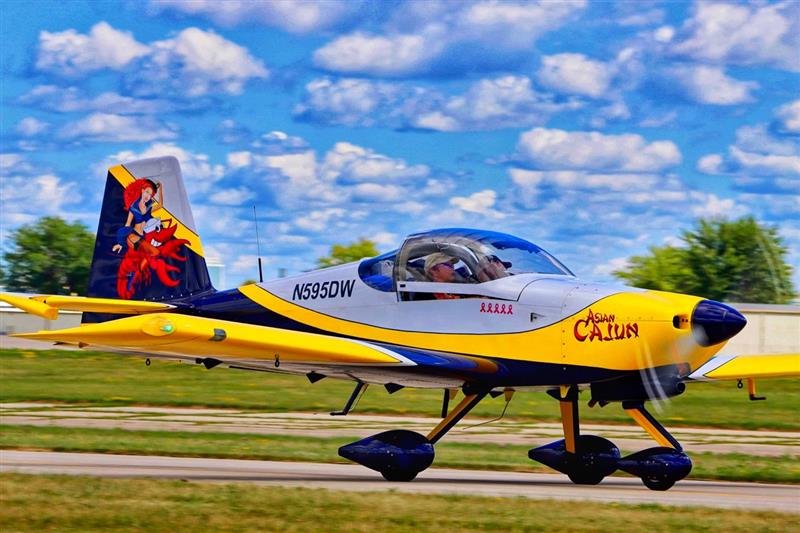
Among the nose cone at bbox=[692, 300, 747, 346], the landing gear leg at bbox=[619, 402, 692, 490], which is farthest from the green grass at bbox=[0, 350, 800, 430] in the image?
the nose cone at bbox=[692, 300, 747, 346]

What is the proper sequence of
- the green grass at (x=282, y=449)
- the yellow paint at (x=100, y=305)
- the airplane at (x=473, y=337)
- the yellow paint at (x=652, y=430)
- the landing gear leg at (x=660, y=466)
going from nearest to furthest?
the airplane at (x=473, y=337)
the landing gear leg at (x=660, y=466)
the yellow paint at (x=652, y=430)
the yellow paint at (x=100, y=305)
the green grass at (x=282, y=449)

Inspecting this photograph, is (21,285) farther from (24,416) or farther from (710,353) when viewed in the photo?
(710,353)

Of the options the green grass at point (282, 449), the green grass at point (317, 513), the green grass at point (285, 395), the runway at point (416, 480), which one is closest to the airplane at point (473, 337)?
the runway at point (416, 480)

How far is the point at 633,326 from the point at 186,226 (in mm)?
7765

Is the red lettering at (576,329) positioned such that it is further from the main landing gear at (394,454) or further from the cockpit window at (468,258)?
the main landing gear at (394,454)

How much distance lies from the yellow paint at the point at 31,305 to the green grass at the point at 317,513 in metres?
2.74

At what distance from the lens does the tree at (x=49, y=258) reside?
104625mm

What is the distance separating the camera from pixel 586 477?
12820 mm

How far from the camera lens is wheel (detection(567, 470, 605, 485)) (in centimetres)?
1280

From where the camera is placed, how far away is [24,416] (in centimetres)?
2256

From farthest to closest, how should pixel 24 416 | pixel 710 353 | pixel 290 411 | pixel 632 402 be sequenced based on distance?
1. pixel 290 411
2. pixel 24 416
3. pixel 632 402
4. pixel 710 353

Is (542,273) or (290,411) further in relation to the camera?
(290,411)

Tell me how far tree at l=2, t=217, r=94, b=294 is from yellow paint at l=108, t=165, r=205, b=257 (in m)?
88.7

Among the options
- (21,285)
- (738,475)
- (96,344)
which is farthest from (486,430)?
(21,285)
